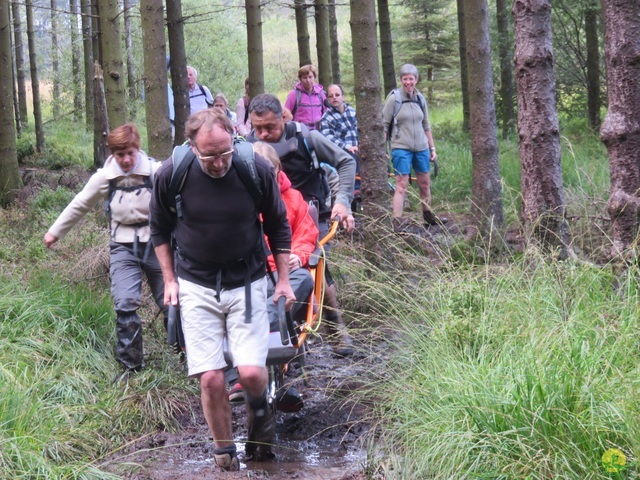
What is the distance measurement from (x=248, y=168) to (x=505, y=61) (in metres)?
15.7

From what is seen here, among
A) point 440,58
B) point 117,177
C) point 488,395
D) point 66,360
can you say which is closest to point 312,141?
point 117,177

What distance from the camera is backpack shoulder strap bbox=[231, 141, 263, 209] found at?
511 centimetres

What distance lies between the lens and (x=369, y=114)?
9.45 meters

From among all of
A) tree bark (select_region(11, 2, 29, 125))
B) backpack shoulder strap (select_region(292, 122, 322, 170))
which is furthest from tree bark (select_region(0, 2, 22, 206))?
tree bark (select_region(11, 2, 29, 125))

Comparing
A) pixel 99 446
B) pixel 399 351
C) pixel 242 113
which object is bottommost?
pixel 99 446

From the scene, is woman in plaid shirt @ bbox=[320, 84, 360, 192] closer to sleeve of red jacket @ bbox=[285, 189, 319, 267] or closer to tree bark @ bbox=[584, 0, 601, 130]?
sleeve of red jacket @ bbox=[285, 189, 319, 267]

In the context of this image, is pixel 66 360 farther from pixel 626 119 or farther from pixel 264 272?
pixel 626 119

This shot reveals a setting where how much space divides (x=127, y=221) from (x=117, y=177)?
1.17 feet

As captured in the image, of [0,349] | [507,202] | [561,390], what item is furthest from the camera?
[507,202]

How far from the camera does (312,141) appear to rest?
7273 millimetres

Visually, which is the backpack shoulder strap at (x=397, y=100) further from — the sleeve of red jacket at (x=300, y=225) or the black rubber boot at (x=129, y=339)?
the black rubber boot at (x=129, y=339)

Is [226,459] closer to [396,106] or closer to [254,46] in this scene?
[396,106]

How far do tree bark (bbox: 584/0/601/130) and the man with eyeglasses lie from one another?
1416 centimetres

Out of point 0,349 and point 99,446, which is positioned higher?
point 0,349
